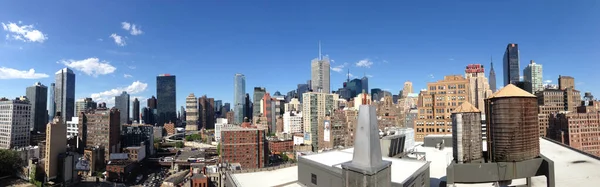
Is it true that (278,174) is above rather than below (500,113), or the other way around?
below

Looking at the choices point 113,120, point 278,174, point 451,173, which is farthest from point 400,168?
point 113,120

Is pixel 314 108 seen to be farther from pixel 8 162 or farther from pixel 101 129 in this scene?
pixel 8 162

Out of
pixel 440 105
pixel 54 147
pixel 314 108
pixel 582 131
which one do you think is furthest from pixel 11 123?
pixel 582 131

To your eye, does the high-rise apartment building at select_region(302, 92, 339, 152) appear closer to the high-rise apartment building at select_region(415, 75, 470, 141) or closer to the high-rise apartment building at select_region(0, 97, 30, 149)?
the high-rise apartment building at select_region(415, 75, 470, 141)

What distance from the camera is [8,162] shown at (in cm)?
7481

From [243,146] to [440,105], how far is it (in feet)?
196

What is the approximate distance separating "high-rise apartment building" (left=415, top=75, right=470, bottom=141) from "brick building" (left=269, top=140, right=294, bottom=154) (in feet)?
274

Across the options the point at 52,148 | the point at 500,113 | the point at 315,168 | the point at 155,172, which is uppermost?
the point at 500,113

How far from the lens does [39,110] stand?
628 ft

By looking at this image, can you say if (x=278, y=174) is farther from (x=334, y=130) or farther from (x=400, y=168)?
(x=334, y=130)

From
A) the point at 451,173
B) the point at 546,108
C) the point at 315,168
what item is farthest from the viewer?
the point at 546,108

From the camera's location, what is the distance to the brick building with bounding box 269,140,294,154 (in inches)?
5463

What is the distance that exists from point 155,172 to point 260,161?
50312 mm

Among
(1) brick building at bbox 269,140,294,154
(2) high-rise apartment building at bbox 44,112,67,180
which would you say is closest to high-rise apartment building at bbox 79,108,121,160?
(2) high-rise apartment building at bbox 44,112,67,180
